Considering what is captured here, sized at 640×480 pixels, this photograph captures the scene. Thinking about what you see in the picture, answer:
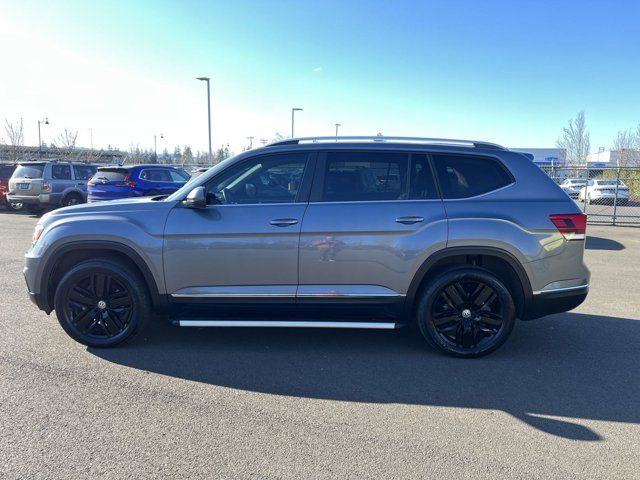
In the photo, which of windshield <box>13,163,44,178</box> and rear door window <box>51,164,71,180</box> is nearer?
windshield <box>13,163,44,178</box>

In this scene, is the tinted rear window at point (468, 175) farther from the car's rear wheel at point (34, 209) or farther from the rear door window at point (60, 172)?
the car's rear wheel at point (34, 209)

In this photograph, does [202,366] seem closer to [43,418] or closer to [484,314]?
[43,418]

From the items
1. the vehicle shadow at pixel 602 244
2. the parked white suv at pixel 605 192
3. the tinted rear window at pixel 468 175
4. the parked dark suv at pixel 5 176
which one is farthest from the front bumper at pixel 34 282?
the parked white suv at pixel 605 192

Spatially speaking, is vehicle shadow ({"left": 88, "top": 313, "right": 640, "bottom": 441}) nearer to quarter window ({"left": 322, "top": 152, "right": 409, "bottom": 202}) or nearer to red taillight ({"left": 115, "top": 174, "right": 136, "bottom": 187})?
quarter window ({"left": 322, "top": 152, "right": 409, "bottom": 202})

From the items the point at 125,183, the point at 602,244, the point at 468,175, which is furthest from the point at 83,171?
the point at 602,244

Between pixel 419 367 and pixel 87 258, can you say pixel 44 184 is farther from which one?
pixel 419 367

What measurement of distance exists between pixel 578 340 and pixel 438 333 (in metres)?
1.62

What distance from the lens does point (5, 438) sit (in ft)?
9.63

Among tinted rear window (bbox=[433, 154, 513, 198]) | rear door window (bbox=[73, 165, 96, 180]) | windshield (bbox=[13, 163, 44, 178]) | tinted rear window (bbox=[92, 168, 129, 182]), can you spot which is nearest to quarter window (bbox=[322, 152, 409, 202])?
tinted rear window (bbox=[433, 154, 513, 198])

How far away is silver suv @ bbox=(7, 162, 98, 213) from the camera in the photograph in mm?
15234

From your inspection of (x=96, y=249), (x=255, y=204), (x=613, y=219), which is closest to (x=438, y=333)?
(x=255, y=204)

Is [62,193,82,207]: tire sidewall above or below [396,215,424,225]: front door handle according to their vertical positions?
below

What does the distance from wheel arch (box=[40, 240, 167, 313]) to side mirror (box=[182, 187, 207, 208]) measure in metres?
0.68

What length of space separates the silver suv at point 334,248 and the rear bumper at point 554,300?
0.01 metres
